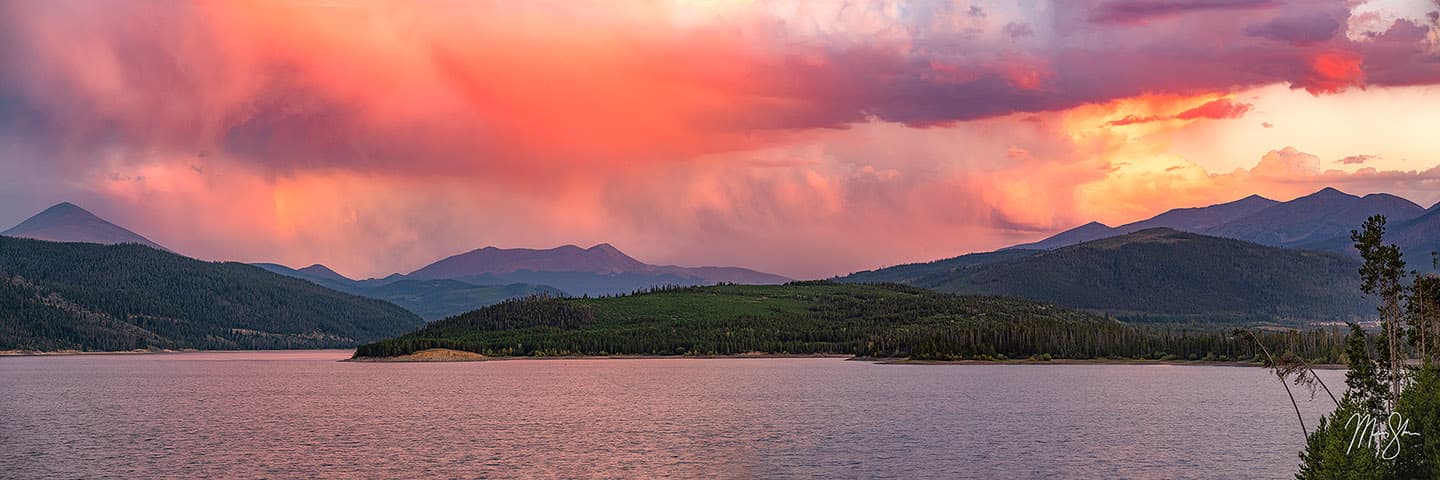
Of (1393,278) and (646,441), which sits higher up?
(1393,278)

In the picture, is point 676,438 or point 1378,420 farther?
point 676,438

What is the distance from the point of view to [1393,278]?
2653 inches

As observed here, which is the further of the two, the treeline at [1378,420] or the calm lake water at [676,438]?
the calm lake water at [676,438]

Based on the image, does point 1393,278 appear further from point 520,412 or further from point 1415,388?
point 520,412

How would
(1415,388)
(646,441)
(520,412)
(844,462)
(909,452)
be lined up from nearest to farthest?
1. (1415,388)
2. (844,462)
3. (909,452)
4. (646,441)
5. (520,412)

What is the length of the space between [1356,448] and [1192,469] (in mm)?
37473

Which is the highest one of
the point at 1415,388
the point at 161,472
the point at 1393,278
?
the point at 1393,278

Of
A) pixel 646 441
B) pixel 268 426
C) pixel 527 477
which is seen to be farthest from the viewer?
pixel 268 426

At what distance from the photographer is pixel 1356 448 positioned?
2194 inches

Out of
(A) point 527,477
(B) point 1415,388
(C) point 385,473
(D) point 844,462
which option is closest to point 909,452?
(D) point 844,462

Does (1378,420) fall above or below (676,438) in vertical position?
above

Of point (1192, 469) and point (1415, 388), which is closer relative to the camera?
point (1415, 388)

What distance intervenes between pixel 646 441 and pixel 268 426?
5012 cm

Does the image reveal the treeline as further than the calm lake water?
No
